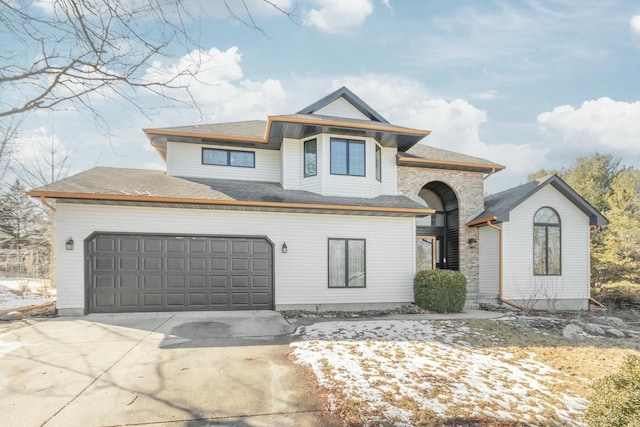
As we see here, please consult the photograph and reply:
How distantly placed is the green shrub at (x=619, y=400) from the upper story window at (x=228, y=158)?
11.0 meters

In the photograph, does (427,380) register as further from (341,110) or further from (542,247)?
(542,247)

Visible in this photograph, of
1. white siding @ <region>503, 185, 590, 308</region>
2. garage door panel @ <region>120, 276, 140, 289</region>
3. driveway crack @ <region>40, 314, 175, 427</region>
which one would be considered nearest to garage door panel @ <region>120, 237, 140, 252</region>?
garage door panel @ <region>120, 276, 140, 289</region>

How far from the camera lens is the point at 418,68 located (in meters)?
10.8

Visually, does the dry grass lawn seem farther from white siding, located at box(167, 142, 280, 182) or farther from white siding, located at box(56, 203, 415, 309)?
white siding, located at box(167, 142, 280, 182)

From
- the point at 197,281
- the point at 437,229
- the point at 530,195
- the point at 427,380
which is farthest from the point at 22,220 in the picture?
the point at 530,195

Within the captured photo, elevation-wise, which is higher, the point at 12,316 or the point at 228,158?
the point at 228,158

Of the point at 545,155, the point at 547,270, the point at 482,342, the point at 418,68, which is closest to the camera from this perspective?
the point at 482,342

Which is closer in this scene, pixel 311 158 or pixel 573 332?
pixel 573 332

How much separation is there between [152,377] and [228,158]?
28.3 ft

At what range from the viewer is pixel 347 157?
11.3 metres

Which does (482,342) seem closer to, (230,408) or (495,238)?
(230,408)

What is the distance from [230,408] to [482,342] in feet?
17.9

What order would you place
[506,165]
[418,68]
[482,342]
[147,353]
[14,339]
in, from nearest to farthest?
1. [147,353]
2. [14,339]
3. [482,342]
4. [418,68]
5. [506,165]

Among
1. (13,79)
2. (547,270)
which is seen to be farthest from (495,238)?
(13,79)
